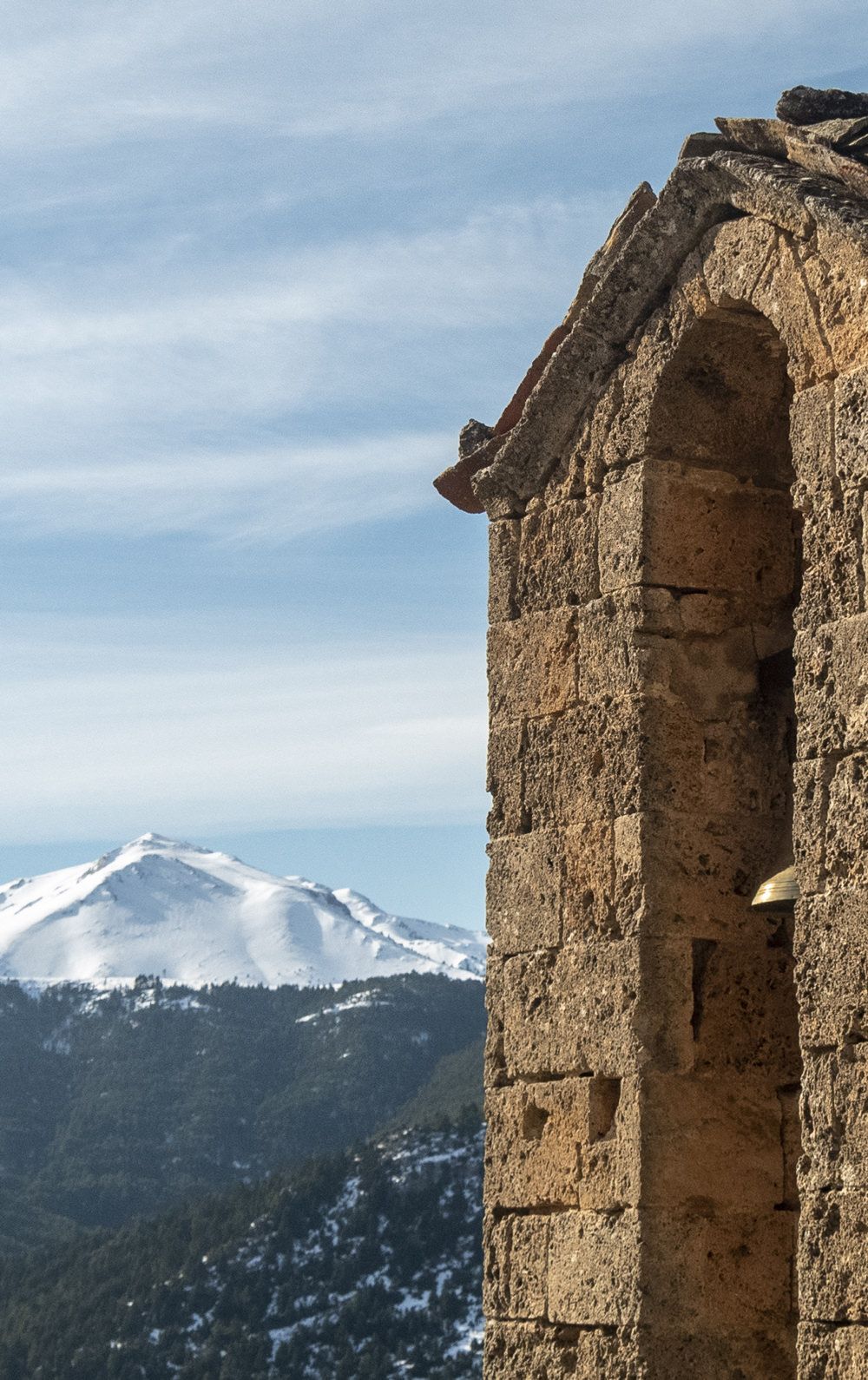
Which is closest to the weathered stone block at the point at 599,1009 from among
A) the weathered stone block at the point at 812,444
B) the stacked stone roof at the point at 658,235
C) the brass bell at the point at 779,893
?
the brass bell at the point at 779,893

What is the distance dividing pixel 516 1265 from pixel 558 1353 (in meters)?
0.34

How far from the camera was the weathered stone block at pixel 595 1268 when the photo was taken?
6.15 metres

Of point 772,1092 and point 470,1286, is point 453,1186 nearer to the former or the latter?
point 470,1286

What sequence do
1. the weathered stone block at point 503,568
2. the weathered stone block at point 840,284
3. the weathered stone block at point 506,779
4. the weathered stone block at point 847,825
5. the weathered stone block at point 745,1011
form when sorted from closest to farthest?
the weathered stone block at point 847,825
the weathered stone block at point 840,284
the weathered stone block at point 745,1011
the weathered stone block at point 506,779
the weathered stone block at point 503,568

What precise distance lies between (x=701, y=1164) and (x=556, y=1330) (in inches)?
27.1

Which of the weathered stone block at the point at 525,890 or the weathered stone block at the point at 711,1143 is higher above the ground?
the weathered stone block at the point at 525,890

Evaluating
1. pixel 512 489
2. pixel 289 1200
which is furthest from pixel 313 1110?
pixel 512 489

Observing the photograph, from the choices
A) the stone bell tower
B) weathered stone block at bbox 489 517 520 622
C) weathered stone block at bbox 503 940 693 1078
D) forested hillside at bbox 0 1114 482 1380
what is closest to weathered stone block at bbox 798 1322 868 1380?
the stone bell tower

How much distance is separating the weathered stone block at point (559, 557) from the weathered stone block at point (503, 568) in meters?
0.03

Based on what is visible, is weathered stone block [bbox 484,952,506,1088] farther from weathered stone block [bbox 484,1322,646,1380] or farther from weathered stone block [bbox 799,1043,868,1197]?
weathered stone block [bbox 799,1043,868,1197]

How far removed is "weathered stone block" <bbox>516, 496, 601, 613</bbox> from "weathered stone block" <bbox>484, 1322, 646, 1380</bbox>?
2255 mm

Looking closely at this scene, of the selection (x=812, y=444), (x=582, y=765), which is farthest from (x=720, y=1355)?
(x=812, y=444)

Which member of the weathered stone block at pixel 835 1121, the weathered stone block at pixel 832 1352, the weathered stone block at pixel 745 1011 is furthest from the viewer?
the weathered stone block at pixel 745 1011

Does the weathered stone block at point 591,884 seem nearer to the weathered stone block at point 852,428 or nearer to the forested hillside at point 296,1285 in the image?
Answer: the weathered stone block at point 852,428
